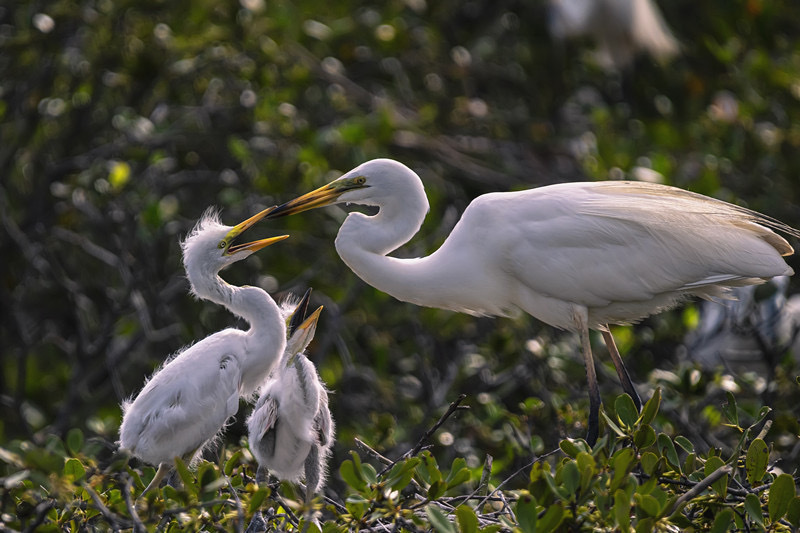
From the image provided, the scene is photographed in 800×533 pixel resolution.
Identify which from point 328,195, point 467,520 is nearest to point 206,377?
point 328,195

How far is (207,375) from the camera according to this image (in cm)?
261

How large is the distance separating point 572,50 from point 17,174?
350 centimetres

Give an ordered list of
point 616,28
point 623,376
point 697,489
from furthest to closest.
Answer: point 616,28 < point 623,376 < point 697,489

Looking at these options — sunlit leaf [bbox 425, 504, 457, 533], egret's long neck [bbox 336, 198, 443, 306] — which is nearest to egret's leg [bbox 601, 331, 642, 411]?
egret's long neck [bbox 336, 198, 443, 306]

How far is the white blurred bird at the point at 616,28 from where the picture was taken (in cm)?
674

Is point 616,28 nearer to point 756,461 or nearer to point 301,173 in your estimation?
point 301,173

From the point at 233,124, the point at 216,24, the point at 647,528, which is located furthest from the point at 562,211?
the point at 216,24

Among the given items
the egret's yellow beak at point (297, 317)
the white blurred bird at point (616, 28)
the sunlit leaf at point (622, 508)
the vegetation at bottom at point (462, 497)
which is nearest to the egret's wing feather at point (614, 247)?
the egret's yellow beak at point (297, 317)

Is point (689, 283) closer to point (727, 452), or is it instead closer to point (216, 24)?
point (727, 452)

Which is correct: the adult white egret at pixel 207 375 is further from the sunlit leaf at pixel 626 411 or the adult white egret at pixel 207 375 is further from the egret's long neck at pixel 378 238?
the sunlit leaf at pixel 626 411

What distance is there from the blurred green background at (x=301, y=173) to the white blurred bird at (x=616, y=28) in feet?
3.74

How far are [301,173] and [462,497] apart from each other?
7.21ft

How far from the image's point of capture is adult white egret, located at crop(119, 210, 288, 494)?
2.57 m

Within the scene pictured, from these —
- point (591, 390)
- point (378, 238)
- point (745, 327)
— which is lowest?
point (745, 327)
